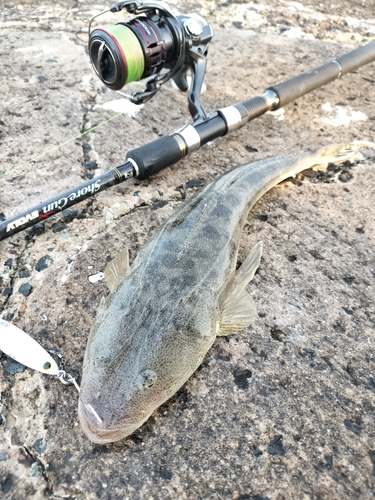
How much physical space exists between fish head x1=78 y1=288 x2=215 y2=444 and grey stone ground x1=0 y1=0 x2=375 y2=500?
0.14 m

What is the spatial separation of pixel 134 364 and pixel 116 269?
2.13ft

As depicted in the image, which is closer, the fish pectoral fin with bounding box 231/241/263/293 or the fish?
the fish

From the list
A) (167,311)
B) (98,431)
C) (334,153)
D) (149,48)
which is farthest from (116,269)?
(334,153)

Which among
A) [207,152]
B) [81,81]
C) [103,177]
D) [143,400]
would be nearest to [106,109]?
[81,81]

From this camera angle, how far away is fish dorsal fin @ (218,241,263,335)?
2.30 meters

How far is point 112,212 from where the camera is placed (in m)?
2.98

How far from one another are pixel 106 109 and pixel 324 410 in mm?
2831

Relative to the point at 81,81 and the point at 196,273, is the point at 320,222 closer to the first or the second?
the point at 196,273

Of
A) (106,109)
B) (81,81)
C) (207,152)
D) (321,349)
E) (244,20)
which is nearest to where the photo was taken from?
(321,349)

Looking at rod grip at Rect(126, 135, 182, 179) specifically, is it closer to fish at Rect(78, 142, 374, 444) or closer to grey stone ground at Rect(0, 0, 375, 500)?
grey stone ground at Rect(0, 0, 375, 500)

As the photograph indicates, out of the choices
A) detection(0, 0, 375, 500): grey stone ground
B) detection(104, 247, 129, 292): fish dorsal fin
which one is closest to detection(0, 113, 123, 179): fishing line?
detection(0, 0, 375, 500): grey stone ground

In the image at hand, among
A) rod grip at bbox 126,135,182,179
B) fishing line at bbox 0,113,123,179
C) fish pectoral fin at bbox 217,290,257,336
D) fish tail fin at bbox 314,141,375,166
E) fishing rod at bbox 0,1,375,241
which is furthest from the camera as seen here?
fish tail fin at bbox 314,141,375,166

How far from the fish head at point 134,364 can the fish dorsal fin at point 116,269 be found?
261 millimetres

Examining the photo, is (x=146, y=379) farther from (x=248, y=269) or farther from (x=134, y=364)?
(x=248, y=269)
